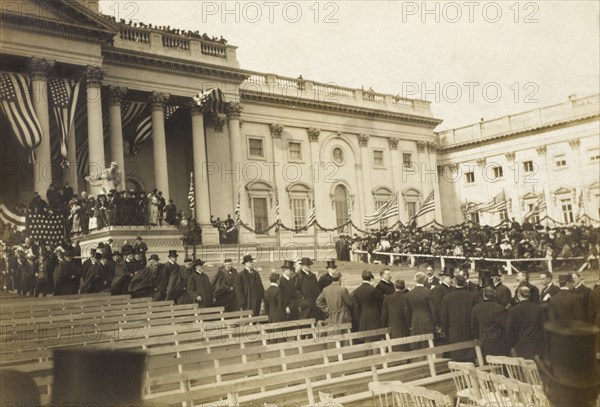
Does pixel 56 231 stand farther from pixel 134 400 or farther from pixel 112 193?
pixel 134 400

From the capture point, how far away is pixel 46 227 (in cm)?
1955

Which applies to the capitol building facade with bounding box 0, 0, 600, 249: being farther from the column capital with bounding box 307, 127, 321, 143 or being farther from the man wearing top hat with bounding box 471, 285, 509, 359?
the man wearing top hat with bounding box 471, 285, 509, 359

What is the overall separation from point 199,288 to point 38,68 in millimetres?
13424

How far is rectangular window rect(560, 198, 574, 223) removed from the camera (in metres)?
26.3

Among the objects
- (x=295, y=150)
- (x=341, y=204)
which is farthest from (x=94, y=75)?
(x=341, y=204)

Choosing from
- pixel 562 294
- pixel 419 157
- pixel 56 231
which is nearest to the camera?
pixel 562 294

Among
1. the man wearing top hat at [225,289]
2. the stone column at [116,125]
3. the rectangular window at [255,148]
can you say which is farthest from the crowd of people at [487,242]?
the man wearing top hat at [225,289]

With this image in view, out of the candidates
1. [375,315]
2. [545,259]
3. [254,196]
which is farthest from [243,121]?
[375,315]

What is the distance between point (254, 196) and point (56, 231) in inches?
544

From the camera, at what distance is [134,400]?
438 centimetres

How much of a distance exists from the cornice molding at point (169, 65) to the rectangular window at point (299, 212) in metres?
8.17

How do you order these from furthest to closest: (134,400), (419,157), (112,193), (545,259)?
1. (419,157)
2. (545,259)
3. (112,193)
4. (134,400)

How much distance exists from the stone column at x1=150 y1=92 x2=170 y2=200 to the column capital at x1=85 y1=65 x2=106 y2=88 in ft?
13.3

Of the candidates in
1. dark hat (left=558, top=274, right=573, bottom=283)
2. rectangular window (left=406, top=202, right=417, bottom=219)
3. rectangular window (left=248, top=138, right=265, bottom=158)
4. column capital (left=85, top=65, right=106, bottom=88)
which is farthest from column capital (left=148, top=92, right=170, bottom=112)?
dark hat (left=558, top=274, right=573, bottom=283)
